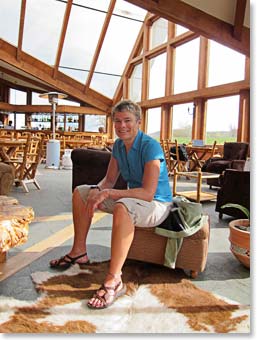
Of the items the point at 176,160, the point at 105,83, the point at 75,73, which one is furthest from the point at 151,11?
the point at 105,83

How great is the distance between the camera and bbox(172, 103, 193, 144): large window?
9.53 metres

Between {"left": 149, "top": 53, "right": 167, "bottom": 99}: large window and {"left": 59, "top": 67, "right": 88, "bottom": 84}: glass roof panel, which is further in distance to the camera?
{"left": 59, "top": 67, "right": 88, "bottom": 84}: glass roof panel

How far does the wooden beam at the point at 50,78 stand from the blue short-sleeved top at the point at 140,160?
10.6m

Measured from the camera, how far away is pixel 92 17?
10031mm

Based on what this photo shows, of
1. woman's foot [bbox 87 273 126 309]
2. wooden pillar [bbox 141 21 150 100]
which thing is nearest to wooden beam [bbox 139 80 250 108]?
wooden pillar [bbox 141 21 150 100]

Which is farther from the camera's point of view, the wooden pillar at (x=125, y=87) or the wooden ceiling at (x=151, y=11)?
the wooden pillar at (x=125, y=87)

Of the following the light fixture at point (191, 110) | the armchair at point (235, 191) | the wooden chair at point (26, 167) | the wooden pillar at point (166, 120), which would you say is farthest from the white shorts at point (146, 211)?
the wooden pillar at point (166, 120)

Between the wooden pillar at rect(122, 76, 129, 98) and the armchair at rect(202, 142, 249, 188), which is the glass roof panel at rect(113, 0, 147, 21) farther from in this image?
the armchair at rect(202, 142, 249, 188)

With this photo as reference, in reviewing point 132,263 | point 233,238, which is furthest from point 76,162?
point 233,238

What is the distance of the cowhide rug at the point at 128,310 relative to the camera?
1.35 meters

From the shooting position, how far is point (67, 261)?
1.96 meters

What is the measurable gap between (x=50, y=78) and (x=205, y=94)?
21.5 ft

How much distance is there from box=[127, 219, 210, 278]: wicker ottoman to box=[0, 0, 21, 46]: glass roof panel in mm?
9415

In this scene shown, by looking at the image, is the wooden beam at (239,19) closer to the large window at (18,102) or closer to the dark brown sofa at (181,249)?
the dark brown sofa at (181,249)
